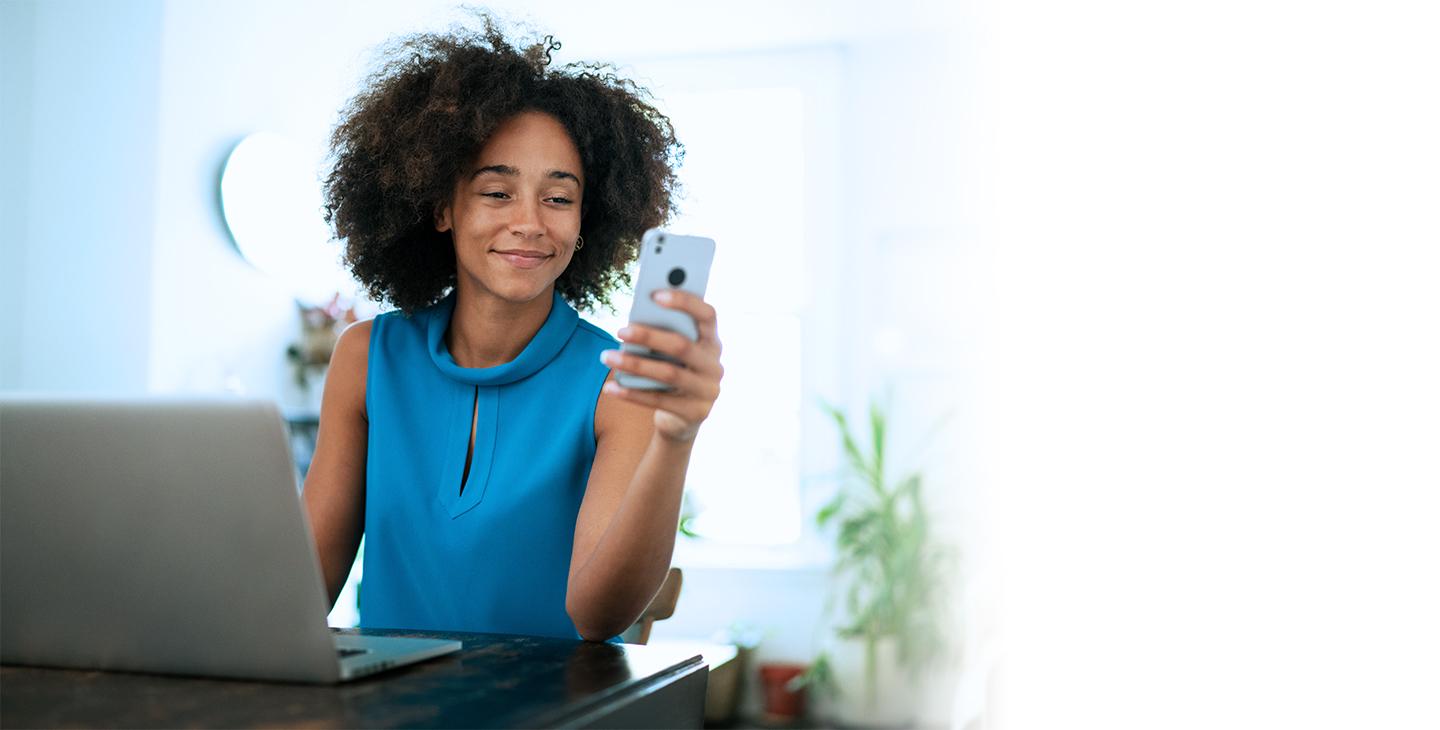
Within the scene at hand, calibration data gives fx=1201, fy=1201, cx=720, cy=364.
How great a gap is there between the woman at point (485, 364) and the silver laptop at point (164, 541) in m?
0.38

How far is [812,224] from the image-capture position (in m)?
4.11

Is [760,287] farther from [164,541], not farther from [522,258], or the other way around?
[164,541]

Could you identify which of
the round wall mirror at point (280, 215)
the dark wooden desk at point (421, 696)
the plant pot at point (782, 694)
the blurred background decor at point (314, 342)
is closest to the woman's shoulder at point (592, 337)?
the dark wooden desk at point (421, 696)

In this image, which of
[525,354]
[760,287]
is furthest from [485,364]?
[760,287]

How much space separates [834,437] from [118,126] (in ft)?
7.70

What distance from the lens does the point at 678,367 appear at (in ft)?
3.13

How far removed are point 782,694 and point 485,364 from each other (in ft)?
9.17

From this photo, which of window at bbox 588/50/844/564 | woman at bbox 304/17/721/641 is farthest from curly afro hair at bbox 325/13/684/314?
window at bbox 588/50/844/564

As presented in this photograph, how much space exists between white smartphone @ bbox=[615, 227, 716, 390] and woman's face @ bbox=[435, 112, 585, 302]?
0.49 metres

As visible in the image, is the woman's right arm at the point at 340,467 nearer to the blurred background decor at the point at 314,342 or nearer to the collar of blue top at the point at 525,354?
the collar of blue top at the point at 525,354

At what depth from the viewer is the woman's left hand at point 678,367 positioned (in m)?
0.93

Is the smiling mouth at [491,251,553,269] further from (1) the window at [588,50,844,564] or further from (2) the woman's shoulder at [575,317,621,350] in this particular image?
(1) the window at [588,50,844,564]

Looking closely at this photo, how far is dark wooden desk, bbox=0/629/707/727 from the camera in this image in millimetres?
699

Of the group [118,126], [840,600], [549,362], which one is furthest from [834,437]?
[549,362]
